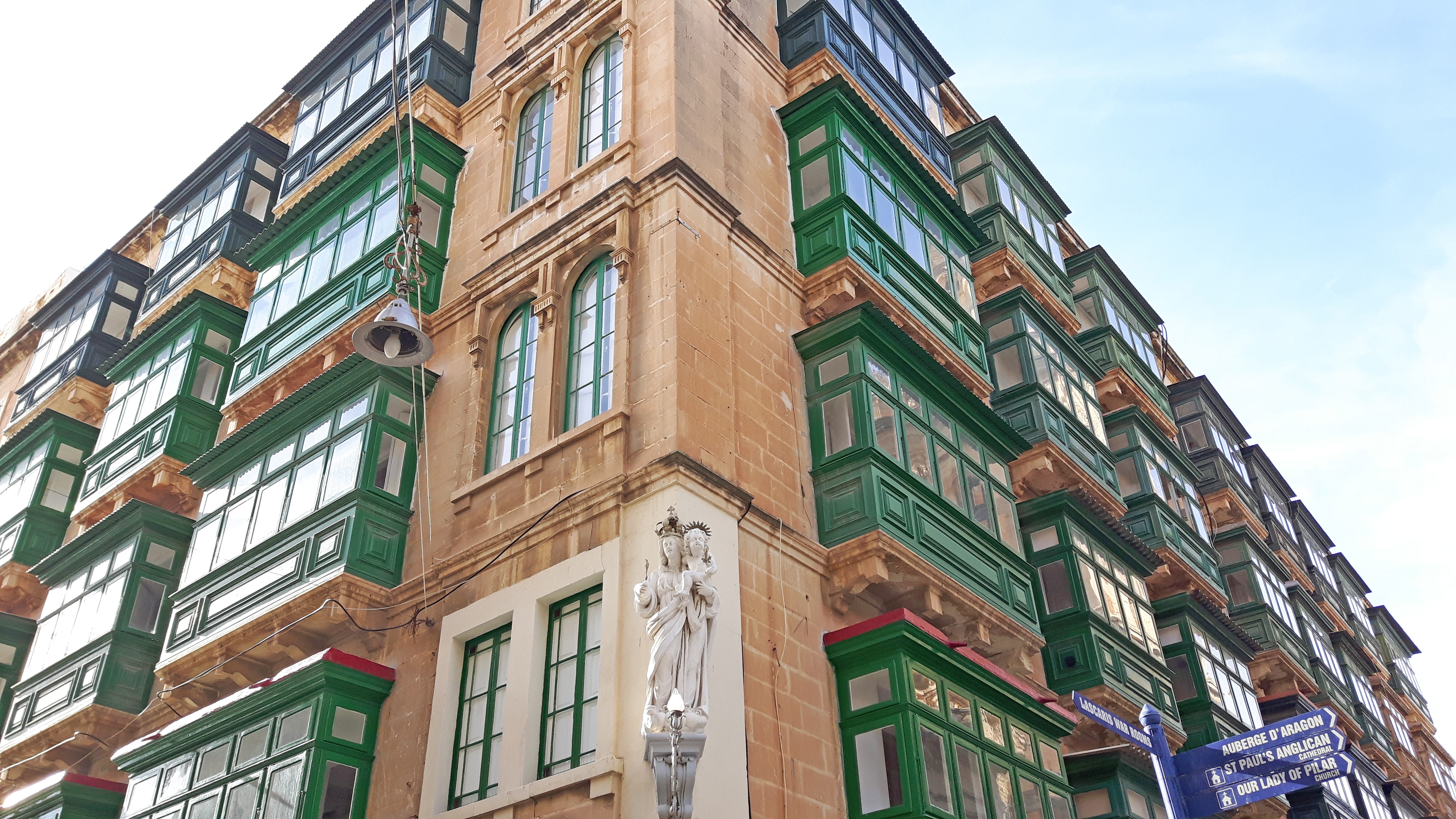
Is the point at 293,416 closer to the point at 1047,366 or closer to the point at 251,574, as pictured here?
the point at 251,574

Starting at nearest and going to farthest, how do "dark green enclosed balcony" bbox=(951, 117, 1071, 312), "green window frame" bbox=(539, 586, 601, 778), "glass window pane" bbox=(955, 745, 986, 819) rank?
"green window frame" bbox=(539, 586, 601, 778) → "glass window pane" bbox=(955, 745, 986, 819) → "dark green enclosed balcony" bbox=(951, 117, 1071, 312)

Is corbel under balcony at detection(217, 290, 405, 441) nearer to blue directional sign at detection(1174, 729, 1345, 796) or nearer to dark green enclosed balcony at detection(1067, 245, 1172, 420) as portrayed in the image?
blue directional sign at detection(1174, 729, 1345, 796)

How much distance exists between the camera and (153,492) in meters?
25.3

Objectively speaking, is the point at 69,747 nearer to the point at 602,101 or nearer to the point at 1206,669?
the point at 602,101

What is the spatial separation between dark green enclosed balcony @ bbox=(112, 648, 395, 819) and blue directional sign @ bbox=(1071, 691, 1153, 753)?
951 cm

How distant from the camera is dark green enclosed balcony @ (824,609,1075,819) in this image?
49.2 ft

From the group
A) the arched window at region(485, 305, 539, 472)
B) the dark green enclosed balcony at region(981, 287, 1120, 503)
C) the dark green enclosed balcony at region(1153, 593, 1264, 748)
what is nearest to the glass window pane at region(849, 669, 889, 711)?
the arched window at region(485, 305, 539, 472)

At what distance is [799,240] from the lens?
21.0 m

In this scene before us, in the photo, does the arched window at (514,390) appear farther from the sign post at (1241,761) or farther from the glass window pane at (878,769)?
the sign post at (1241,761)

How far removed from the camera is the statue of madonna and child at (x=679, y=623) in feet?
42.0

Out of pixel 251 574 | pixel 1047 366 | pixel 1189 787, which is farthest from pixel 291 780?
pixel 1047 366

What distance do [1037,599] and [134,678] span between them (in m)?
17.2

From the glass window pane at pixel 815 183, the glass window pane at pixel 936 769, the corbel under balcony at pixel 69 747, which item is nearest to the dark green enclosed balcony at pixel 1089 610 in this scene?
the glass window pane at pixel 936 769

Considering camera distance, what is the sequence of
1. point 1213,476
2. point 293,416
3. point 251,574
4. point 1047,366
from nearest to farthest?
point 251,574, point 293,416, point 1047,366, point 1213,476
